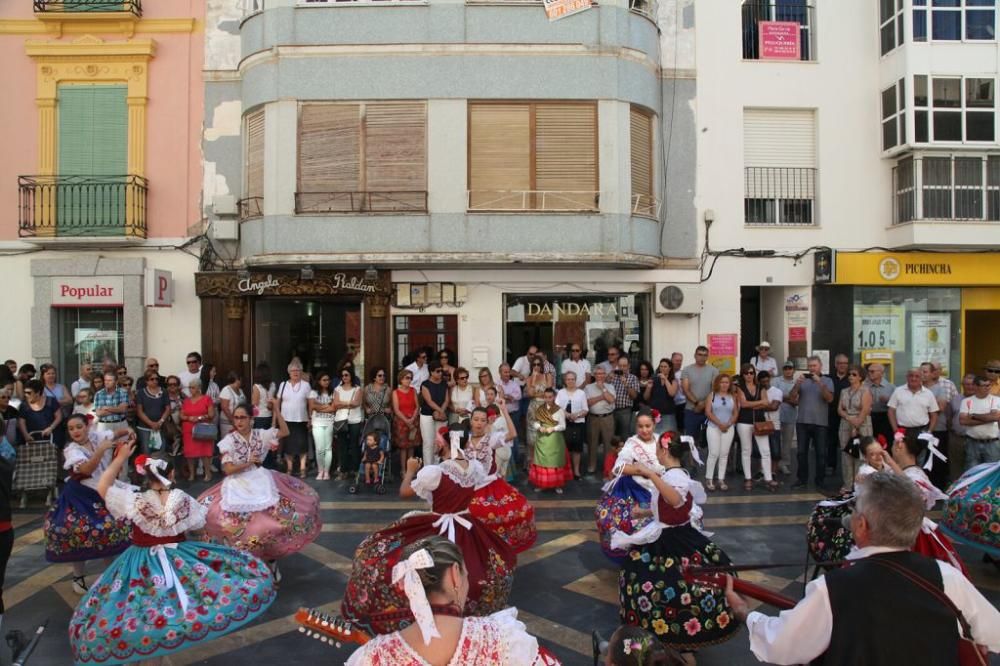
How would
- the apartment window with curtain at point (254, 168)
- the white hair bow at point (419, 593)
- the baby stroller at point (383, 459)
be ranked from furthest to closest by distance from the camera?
the apartment window with curtain at point (254, 168) < the baby stroller at point (383, 459) < the white hair bow at point (419, 593)

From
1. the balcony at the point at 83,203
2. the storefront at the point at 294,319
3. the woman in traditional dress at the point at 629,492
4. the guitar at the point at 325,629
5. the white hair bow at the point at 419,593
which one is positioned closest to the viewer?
Answer: the white hair bow at the point at 419,593

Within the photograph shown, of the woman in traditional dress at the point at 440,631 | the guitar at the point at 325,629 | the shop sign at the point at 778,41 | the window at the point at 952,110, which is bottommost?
the guitar at the point at 325,629

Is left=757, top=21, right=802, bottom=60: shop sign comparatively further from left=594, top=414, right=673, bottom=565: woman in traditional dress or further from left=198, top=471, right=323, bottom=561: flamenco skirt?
left=198, top=471, right=323, bottom=561: flamenco skirt

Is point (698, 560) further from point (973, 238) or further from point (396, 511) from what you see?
point (973, 238)

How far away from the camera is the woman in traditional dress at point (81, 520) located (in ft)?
21.8

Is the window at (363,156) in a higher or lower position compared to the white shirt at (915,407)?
higher

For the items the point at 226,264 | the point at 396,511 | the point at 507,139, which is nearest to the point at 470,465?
the point at 396,511

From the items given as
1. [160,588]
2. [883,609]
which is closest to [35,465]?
[160,588]

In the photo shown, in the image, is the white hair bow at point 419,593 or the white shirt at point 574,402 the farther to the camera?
the white shirt at point 574,402

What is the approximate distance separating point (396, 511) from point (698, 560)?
5378 mm

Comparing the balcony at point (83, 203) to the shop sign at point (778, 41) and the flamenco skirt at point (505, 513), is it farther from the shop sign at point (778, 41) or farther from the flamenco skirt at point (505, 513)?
the shop sign at point (778, 41)

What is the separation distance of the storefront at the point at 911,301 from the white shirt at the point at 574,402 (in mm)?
6611

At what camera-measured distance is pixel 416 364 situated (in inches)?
513

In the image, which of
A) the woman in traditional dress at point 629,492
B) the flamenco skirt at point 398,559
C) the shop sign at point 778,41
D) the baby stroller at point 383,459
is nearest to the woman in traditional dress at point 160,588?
the flamenco skirt at point 398,559
